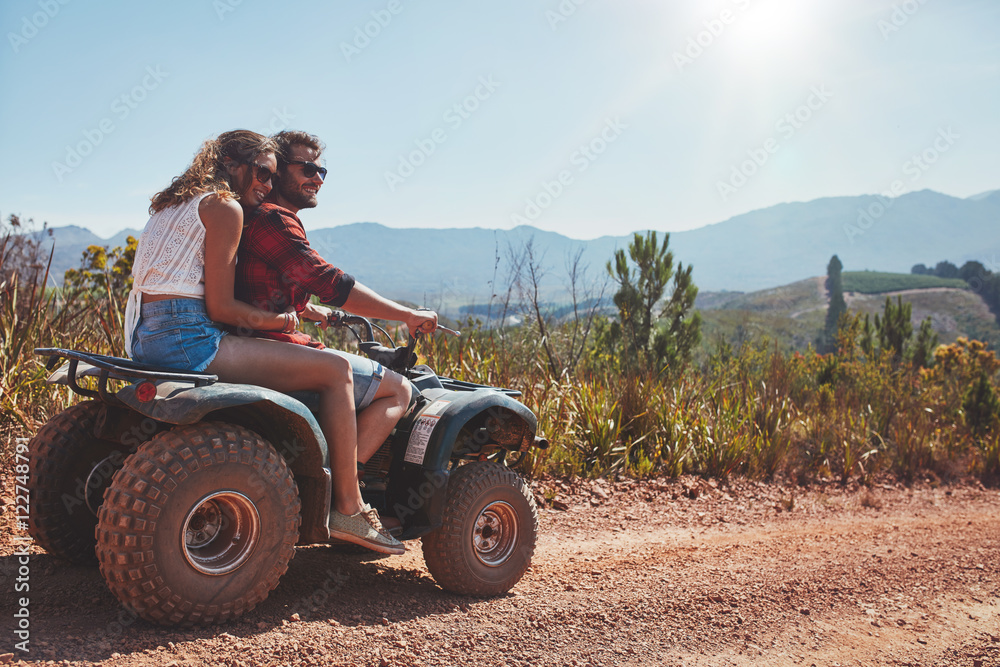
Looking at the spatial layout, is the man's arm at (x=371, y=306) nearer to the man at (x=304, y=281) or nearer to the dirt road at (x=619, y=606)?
the man at (x=304, y=281)

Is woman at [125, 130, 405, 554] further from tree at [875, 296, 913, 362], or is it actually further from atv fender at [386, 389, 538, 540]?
tree at [875, 296, 913, 362]

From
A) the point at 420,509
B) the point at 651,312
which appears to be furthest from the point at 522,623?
the point at 651,312

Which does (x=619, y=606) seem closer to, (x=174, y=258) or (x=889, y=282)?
(x=174, y=258)

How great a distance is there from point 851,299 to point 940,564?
118393 mm

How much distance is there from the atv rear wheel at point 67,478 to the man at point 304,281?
0.93 metres

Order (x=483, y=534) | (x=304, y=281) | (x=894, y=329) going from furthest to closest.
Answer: (x=894, y=329) < (x=483, y=534) < (x=304, y=281)

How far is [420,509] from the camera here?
352 cm

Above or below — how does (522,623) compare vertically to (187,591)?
below

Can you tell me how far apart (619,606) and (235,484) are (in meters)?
2.22

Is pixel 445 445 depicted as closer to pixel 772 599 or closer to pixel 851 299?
pixel 772 599

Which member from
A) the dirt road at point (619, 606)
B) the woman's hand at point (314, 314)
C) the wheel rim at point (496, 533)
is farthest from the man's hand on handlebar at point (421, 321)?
the dirt road at point (619, 606)

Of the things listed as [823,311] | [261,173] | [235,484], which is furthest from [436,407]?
[823,311]

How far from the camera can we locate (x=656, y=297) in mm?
12969

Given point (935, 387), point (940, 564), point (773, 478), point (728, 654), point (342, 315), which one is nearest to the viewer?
point (728, 654)
